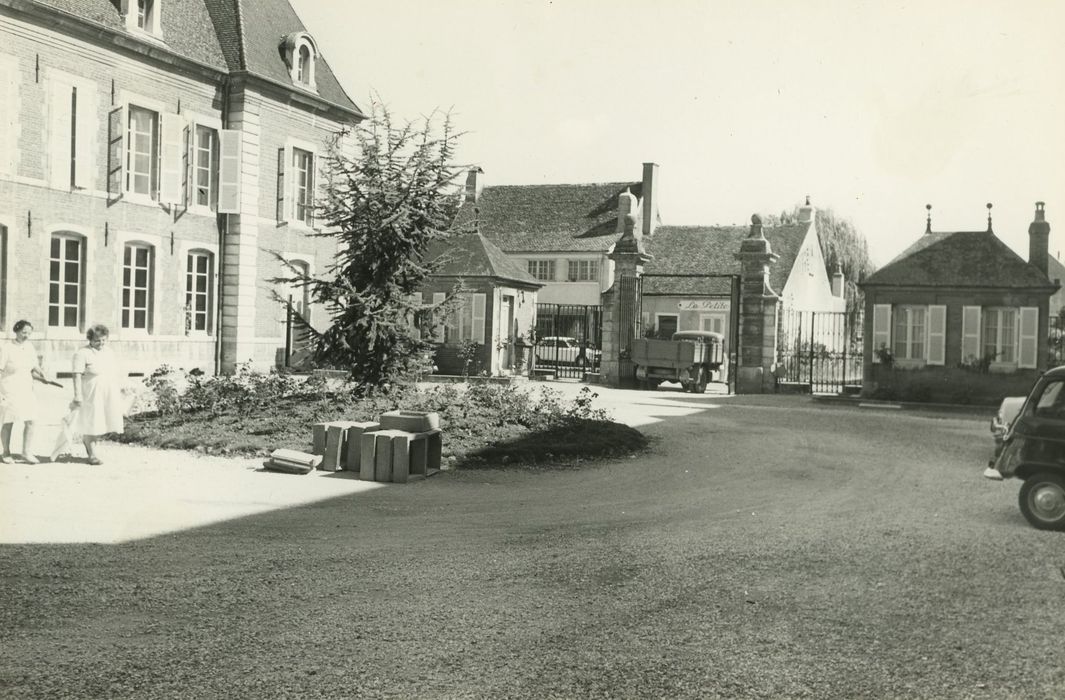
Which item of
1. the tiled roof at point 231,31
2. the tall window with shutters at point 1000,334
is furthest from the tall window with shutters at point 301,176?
the tall window with shutters at point 1000,334

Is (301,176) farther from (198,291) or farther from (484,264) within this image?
(484,264)

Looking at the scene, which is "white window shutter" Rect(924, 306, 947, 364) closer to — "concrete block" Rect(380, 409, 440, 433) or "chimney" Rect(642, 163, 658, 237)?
"concrete block" Rect(380, 409, 440, 433)

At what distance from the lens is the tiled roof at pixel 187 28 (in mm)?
12773

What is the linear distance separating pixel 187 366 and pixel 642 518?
27.3 feet

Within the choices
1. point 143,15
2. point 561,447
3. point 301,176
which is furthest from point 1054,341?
point 301,176

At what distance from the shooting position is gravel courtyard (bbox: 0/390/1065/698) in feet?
12.6

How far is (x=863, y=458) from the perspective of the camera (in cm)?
810

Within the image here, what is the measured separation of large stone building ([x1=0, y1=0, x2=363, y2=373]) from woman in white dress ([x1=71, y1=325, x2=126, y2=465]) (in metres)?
2.20

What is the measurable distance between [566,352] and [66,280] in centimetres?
1611

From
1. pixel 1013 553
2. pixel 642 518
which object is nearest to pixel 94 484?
pixel 642 518

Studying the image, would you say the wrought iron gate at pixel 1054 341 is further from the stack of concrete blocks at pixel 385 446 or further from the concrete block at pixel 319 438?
the concrete block at pixel 319 438

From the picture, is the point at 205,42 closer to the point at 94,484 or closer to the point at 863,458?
the point at 94,484

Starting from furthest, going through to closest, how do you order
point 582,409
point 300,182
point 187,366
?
point 300,182 < point 187,366 < point 582,409

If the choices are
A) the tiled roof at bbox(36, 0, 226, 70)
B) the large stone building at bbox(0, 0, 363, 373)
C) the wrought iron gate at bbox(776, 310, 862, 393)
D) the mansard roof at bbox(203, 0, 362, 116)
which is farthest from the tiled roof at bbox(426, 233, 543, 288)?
the wrought iron gate at bbox(776, 310, 862, 393)
